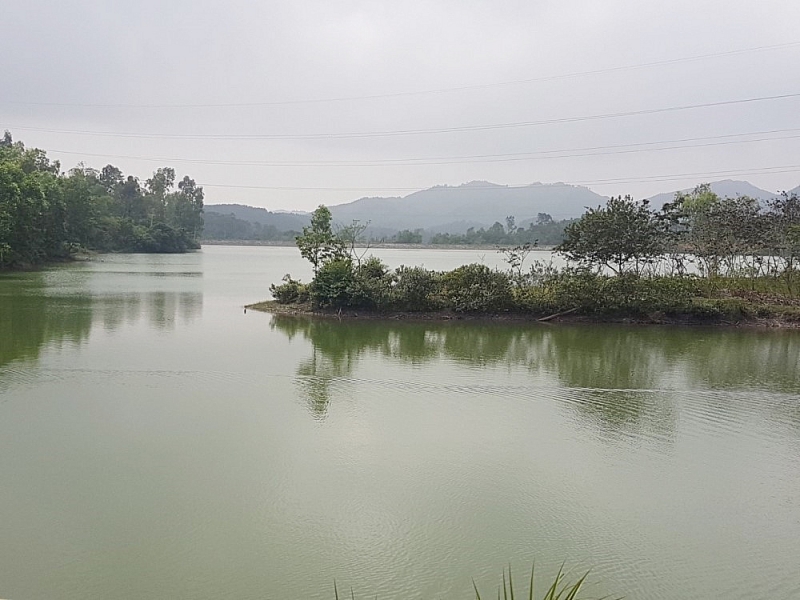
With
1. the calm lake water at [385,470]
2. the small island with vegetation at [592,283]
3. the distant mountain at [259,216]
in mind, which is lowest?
the calm lake water at [385,470]

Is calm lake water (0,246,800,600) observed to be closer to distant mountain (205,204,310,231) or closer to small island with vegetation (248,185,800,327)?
small island with vegetation (248,185,800,327)

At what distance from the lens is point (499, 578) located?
397cm

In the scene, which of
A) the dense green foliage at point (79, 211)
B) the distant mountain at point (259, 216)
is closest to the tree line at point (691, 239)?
the dense green foliage at point (79, 211)

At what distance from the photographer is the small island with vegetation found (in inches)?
577

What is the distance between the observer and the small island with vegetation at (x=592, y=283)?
1466 cm

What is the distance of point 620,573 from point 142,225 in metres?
48.1

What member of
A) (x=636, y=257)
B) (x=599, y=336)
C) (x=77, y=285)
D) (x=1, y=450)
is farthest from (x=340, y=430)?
(x=77, y=285)

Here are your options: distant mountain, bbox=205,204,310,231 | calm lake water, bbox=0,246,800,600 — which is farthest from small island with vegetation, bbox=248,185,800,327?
distant mountain, bbox=205,204,310,231

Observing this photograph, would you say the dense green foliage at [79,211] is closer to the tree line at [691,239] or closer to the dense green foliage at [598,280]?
the dense green foliage at [598,280]

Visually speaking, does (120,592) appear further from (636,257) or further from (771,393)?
(636,257)

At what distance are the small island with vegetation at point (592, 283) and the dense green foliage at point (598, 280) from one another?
22mm

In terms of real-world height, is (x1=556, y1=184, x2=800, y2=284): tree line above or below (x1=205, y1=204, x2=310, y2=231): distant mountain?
below

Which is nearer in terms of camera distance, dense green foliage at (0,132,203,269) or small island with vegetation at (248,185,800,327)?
small island with vegetation at (248,185,800,327)

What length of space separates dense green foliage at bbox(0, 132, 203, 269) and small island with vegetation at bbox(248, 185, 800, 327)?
11.9 m
